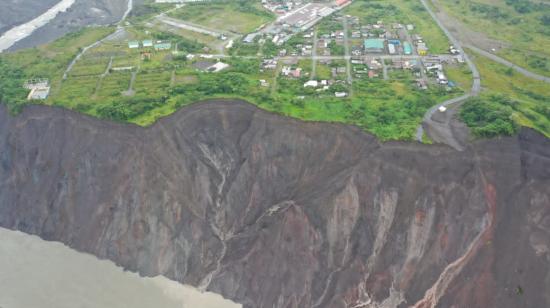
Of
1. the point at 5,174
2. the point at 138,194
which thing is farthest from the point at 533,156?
the point at 5,174

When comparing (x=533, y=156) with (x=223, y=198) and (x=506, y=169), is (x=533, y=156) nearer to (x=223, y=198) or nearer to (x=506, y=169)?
(x=506, y=169)

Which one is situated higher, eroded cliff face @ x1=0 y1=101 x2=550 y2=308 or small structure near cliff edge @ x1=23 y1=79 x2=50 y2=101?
small structure near cliff edge @ x1=23 y1=79 x2=50 y2=101

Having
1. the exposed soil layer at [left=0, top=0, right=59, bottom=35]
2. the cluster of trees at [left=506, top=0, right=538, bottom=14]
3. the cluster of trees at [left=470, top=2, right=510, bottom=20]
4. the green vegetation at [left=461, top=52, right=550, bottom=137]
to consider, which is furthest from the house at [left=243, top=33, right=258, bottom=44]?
the exposed soil layer at [left=0, top=0, right=59, bottom=35]

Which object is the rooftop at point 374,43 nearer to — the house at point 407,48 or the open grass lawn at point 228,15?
the house at point 407,48

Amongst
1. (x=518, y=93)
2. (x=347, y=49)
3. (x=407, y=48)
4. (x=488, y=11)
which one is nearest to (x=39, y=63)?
(x=347, y=49)

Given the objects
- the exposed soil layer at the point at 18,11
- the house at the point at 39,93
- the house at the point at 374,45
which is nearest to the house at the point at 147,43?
the house at the point at 39,93

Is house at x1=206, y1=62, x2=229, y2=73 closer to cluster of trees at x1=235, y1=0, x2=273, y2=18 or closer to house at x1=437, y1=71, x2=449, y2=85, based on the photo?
cluster of trees at x1=235, y1=0, x2=273, y2=18
